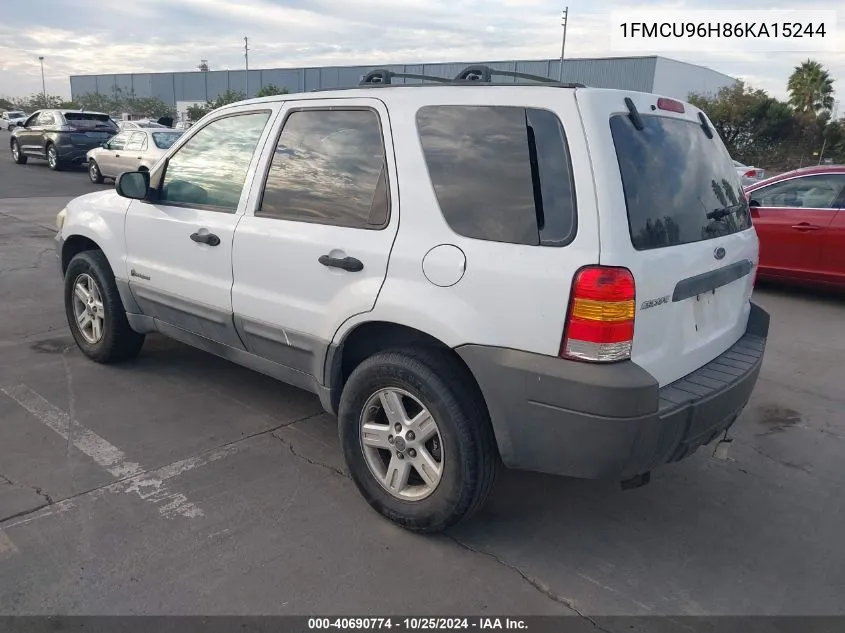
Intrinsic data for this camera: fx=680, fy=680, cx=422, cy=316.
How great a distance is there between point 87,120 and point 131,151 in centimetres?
576

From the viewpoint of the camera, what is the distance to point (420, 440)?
296 cm

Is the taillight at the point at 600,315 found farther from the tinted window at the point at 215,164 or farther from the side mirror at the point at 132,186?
the side mirror at the point at 132,186

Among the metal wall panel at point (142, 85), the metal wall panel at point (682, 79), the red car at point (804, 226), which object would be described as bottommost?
the red car at point (804, 226)

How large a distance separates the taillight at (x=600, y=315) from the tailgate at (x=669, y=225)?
0.05 metres

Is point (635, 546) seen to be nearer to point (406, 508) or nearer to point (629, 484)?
point (629, 484)

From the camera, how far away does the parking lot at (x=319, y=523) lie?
2656 mm

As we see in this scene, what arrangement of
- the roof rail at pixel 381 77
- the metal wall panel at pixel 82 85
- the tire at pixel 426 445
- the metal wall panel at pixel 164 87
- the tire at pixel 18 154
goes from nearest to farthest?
the tire at pixel 426 445 → the roof rail at pixel 381 77 → the tire at pixel 18 154 → the metal wall panel at pixel 164 87 → the metal wall panel at pixel 82 85

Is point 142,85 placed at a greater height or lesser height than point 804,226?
greater

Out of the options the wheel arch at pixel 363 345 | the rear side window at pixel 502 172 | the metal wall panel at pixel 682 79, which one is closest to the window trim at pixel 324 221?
the rear side window at pixel 502 172

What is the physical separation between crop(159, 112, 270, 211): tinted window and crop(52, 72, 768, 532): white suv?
0.07 feet

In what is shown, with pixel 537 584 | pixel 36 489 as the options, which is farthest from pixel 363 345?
pixel 36 489

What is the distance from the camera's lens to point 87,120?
2059cm

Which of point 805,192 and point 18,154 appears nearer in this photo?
point 805,192

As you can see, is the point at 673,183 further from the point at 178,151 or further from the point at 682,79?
the point at 682,79
